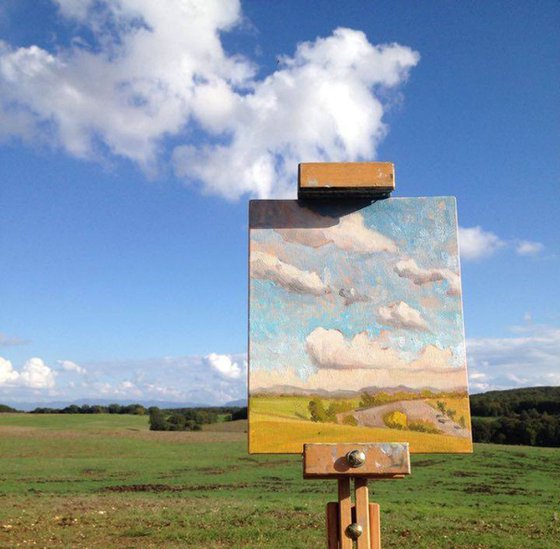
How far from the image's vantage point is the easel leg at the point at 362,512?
4211 mm

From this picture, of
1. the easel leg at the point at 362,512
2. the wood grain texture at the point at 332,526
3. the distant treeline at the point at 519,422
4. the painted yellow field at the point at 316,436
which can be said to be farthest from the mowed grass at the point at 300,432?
the distant treeline at the point at 519,422

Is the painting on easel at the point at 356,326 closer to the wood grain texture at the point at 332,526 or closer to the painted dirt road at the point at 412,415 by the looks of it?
the painted dirt road at the point at 412,415

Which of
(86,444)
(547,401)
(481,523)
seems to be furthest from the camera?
(547,401)

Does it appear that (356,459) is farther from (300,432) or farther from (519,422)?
(519,422)

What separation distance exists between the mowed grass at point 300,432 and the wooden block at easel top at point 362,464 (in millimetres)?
154

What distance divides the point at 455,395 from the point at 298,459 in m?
27.8

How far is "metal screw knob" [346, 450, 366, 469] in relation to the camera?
4.18 m

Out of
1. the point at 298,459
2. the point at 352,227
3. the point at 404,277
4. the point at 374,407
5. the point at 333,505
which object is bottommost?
the point at 298,459

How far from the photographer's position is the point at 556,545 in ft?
37.1

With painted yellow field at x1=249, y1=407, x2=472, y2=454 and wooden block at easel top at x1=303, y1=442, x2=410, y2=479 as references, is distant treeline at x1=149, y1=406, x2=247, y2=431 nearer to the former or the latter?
painted yellow field at x1=249, y1=407, x2=472, y2=454

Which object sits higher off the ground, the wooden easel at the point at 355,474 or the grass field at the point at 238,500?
the wooden easel at the point at 355,474

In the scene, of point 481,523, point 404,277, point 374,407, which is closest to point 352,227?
point 404,277

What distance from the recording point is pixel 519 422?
42562 millimetres

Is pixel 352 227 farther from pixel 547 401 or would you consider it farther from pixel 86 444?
pixel 547 401
